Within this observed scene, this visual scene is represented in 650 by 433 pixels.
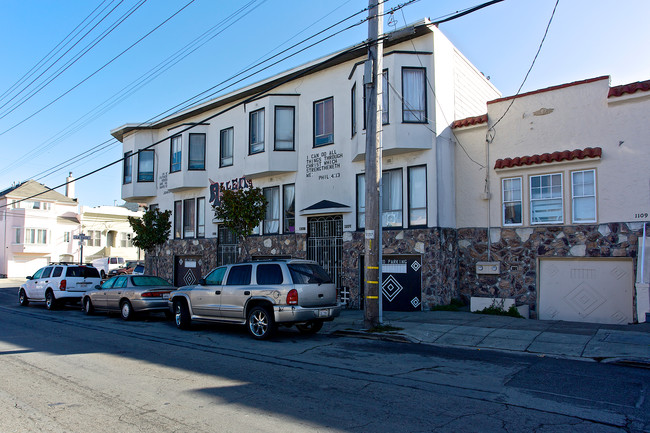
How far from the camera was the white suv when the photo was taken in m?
19.1

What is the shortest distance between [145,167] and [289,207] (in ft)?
38.1

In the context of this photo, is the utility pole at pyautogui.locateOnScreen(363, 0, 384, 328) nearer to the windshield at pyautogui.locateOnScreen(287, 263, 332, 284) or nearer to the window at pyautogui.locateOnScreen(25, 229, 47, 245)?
the windshield at pyautogui.locateOnScreen(287, 263, 332, 284)

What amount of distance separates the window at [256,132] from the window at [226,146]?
210 centimetres

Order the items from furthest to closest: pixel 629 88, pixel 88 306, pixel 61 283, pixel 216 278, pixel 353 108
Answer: pixel 61 283
pixel 353 108
pixel 88 306
pixel 629 88
pixel 216 278

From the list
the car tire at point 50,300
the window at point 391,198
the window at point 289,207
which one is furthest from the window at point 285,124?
the car tire at point 50,300

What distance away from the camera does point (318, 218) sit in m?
19.4

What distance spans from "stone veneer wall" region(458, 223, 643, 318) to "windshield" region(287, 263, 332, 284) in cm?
655

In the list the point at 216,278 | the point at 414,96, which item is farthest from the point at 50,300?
the point at 414,96

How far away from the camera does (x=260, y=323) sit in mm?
11469

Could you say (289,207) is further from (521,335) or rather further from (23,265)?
(23,265)

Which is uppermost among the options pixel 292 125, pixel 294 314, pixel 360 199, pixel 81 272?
pixel 292 125

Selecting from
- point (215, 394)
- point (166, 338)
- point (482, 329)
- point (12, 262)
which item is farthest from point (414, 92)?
point (12, 262)

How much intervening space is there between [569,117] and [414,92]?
4.85 m

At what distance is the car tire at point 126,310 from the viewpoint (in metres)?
15.7
